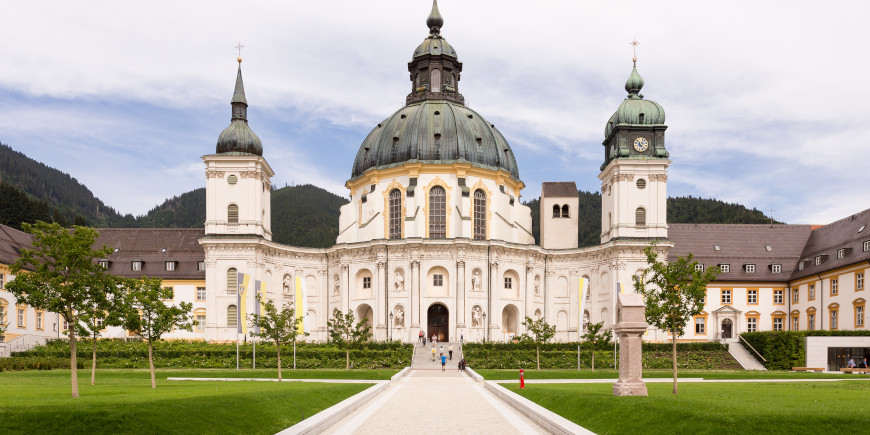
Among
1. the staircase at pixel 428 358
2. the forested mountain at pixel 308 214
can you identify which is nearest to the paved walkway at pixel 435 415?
the staircase at pixel 428 358

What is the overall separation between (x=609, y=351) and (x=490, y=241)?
22.2 m

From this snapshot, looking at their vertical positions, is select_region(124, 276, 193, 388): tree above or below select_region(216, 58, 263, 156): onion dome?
below

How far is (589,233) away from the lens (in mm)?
136875

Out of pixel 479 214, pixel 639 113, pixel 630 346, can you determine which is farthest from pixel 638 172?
pixel 630 346

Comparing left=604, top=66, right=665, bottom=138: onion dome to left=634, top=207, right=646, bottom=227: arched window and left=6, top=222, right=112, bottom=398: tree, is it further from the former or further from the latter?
left=6, top=222, right=112, bottom=398: tree

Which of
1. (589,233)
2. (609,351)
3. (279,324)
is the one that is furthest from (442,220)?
(589,233)

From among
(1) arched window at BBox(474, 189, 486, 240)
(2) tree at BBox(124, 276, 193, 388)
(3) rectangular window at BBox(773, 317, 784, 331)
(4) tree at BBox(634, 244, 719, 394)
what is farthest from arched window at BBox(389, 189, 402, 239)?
(4) tree at BBox(634, 244, 719, 394)

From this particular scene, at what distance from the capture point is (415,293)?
86875mm

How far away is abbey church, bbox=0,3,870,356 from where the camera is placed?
86750 millimetres

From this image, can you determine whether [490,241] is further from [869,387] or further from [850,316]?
[869,387]

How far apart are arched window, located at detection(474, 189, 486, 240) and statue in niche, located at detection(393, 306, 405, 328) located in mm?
12333

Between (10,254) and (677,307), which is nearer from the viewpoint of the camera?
(677,307)

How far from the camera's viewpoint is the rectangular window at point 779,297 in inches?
3511

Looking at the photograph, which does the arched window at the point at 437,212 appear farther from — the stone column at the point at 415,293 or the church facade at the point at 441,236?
the stone column at the point at 415,293
